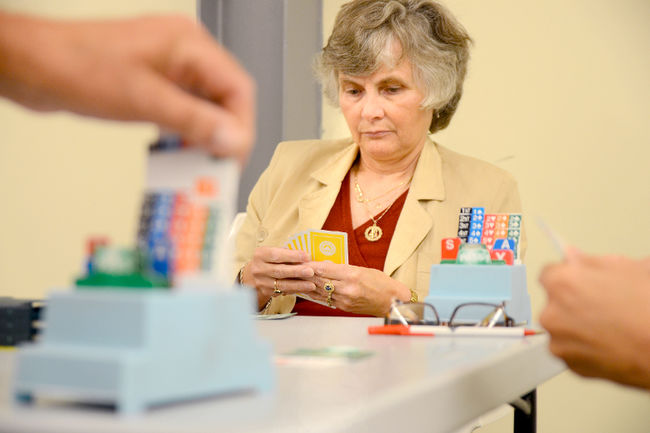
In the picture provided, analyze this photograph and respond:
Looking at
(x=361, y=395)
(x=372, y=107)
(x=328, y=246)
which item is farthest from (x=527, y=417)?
(x=361, y=395)

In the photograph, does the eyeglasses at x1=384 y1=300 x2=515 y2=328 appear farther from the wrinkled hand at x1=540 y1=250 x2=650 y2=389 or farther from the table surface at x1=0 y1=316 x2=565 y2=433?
the wrinkled hand at x1=540 y1=250 x2=650 y2=389

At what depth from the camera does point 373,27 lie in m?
2.47

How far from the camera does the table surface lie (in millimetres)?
606

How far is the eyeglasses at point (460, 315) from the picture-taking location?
1.48m

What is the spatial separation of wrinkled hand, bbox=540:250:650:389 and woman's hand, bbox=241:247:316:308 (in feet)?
3.76

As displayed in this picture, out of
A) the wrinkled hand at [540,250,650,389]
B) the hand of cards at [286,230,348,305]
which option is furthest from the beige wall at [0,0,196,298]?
the wrinkled hand at [540,250,650,389]

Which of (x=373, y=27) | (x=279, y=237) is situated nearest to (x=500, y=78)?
(x=373, y=27)

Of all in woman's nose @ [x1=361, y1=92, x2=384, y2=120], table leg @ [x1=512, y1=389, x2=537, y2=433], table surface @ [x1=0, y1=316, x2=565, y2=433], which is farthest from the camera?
woman's nose @ [x1=361, y1=92, x2=384, y2=120]

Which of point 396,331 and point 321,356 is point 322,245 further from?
point 321,356

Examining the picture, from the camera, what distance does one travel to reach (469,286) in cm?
153

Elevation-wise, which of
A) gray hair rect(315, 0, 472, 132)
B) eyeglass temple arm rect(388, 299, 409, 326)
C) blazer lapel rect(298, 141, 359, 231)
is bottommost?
eyeglass temple arm rect(388, 299, 409, 326)

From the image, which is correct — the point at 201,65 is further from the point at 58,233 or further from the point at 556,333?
the point at 58,233

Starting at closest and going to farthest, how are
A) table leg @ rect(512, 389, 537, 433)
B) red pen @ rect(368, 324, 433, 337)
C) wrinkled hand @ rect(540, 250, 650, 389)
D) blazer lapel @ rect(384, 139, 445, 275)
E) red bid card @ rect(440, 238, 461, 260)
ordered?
wrinkled hand @ rect(540, 250, 650, 389), red pen @ rect(368, 324, 433, 337), red bid card @ rect(440, 238, 461, 260), table leg @ rect(512, 389, 537, 433), blazer lapel @ rect(384, 139, 445, 275)

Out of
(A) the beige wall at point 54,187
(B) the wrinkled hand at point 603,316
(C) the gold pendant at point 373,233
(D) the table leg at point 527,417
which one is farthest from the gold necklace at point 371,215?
(B) the wrinkled hand at point 603,316
